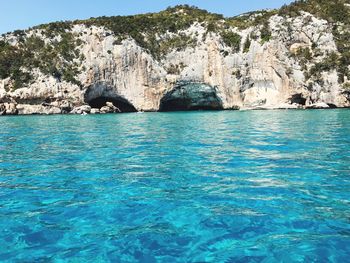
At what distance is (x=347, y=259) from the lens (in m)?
5.09

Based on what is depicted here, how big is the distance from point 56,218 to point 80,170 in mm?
4426

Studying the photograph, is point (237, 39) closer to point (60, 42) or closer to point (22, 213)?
point (60, 42)

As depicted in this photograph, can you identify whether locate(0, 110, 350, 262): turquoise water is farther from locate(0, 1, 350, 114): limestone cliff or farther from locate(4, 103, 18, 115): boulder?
locate(0, 1, 350, 114): limestone cliff

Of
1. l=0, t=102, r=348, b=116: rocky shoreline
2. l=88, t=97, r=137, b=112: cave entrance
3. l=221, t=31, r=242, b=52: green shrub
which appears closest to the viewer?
l=0, t=102, r=348, b=116: rocky shoreline

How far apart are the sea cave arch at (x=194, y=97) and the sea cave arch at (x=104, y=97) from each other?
6422 millimetres

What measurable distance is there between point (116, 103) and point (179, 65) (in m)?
13.2

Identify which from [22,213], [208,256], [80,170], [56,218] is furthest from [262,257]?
[80,170]

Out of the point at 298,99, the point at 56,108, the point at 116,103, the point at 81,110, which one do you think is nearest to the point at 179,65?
the point at 116,103

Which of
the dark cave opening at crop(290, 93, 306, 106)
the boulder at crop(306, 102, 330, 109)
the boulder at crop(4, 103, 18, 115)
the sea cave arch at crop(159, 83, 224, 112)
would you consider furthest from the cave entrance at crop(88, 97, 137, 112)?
the boulder at crop(306, 102, 330, 109)

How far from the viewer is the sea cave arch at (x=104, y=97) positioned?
60094 millimetres

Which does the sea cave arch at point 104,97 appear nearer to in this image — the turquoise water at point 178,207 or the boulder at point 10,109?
the boulder at point 10,109

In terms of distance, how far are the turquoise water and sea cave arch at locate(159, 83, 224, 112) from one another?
47147 millimetres

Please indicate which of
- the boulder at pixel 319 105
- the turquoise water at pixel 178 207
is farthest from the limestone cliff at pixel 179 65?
the turquoise water at pixel 178 207

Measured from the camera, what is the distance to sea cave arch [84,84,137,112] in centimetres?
6009
